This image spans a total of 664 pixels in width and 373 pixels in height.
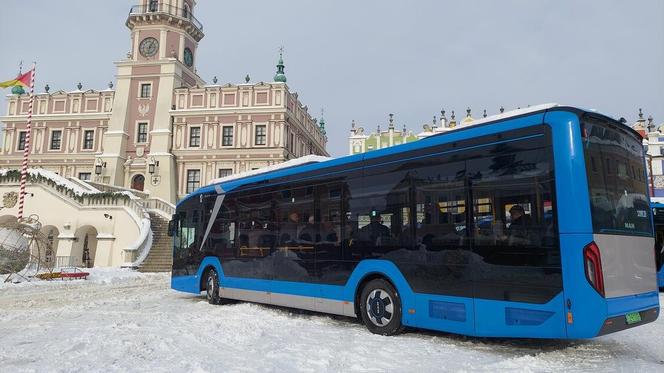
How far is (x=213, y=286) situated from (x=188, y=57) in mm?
33724

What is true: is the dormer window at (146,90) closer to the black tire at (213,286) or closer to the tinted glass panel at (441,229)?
the black tire at (213,286)

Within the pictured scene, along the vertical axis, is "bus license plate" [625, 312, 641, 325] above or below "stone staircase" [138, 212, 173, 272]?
below

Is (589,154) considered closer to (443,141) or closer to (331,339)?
(443,141)

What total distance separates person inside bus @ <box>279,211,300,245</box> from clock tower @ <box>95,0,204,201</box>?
2940 cm

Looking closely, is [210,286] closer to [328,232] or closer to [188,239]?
[188,239]

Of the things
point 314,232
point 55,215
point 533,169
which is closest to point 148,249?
point 55,215

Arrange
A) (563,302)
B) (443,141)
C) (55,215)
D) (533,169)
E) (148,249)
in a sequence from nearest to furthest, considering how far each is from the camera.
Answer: (563,302) → (533,169) → (443,141) → (148,249) → (55,215)

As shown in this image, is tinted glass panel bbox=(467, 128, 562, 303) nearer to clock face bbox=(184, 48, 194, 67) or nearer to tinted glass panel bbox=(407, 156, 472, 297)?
tinted glass panel bbox=(407, 156, 472, 297)

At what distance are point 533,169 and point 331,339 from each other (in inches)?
141

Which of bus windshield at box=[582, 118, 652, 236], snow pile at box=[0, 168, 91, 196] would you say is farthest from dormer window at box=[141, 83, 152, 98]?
bus windshield at box=[582, 118, 652, 236]

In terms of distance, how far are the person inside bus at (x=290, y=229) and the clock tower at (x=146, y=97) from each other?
96.4 feet

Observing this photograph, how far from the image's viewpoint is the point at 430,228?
646 centimetres

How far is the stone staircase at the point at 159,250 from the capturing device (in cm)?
2338

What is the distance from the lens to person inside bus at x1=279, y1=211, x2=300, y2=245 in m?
8.71
